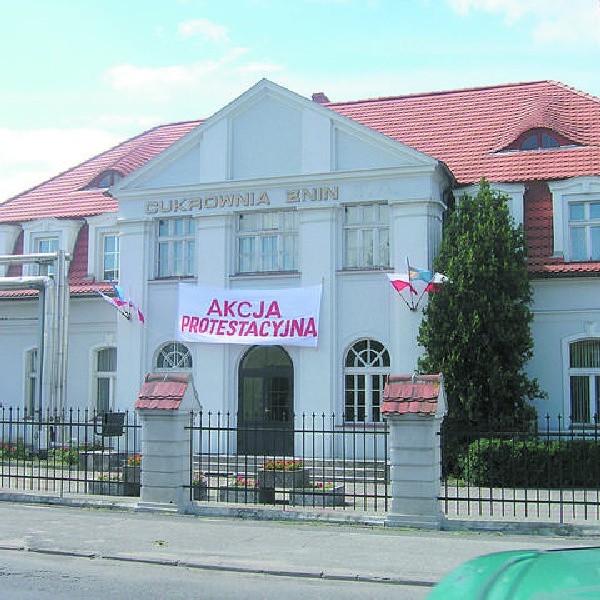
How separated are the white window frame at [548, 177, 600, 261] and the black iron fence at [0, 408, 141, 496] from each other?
10.4 meters

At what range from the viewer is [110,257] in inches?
973

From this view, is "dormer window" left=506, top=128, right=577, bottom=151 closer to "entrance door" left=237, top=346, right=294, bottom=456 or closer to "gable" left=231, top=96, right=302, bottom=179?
"gable" left=231, top=96, right=302, bottom=179

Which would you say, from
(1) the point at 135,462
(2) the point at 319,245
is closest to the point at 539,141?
(2) the point at 319,245

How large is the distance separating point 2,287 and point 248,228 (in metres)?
7.46

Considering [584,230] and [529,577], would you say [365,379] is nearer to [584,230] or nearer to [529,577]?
[584,230]

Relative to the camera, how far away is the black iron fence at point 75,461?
15.5 metres

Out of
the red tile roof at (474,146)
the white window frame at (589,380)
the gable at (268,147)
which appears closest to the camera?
the white window frame at (589,380)

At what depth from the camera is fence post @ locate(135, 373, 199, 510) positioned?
1388 centimetres

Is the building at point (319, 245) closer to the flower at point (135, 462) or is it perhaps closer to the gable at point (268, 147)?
the gable at point (268, 147)

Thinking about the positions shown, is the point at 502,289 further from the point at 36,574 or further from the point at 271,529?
the point at 36,574

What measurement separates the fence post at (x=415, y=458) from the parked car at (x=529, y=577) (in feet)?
28.4

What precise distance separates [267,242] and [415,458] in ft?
32.4

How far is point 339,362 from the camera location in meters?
20.5

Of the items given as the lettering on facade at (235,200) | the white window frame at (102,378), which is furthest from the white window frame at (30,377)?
the lettering on facade at (235,200)
